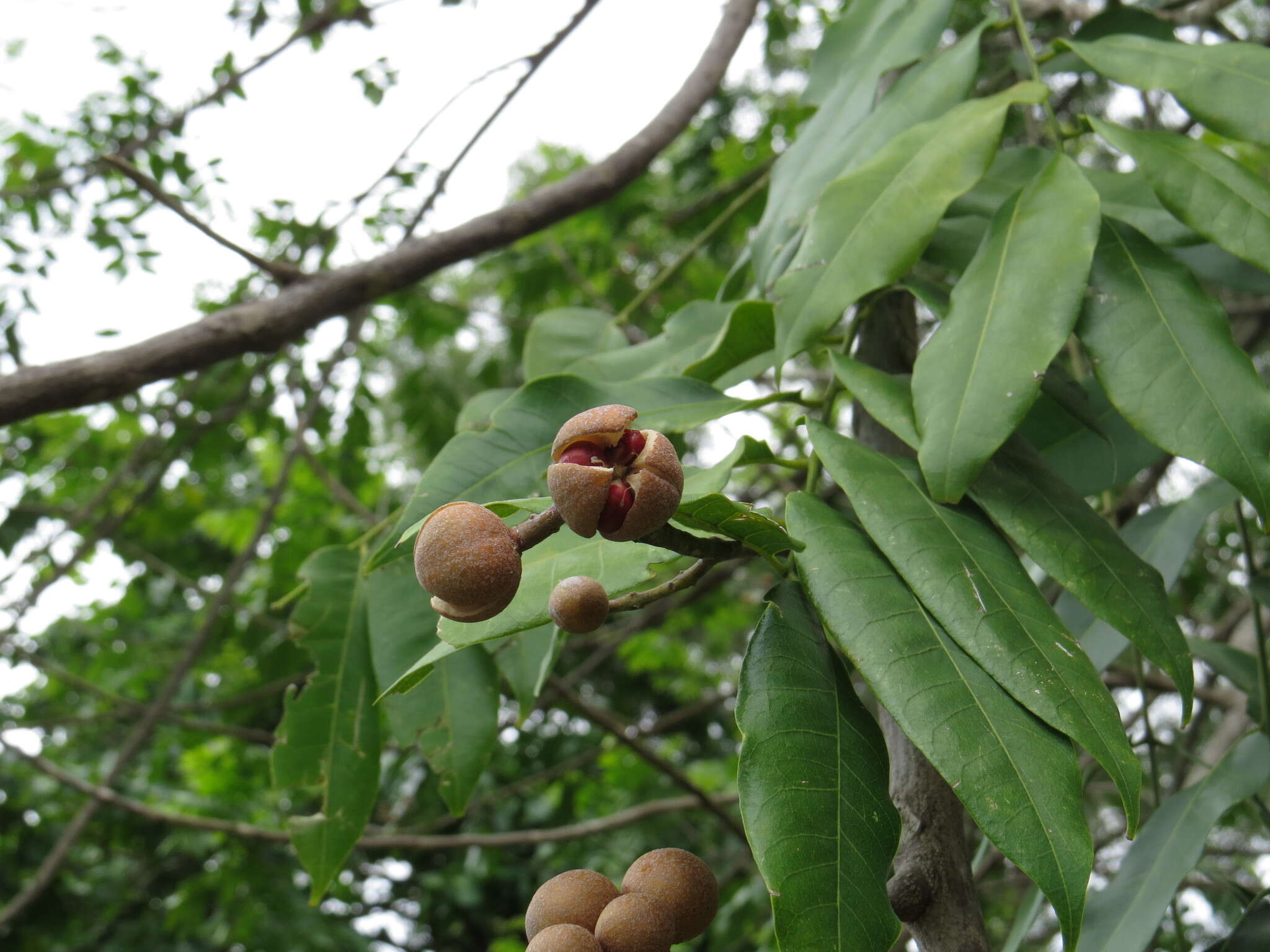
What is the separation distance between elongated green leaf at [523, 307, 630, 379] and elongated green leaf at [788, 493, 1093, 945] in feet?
2.37

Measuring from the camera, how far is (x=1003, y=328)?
2.31ft

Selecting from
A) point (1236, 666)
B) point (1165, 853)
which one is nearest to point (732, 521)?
point (1165, 853)

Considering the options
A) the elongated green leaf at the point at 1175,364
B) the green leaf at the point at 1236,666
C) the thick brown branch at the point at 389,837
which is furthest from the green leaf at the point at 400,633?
the thick brown branch at the point at 389,837

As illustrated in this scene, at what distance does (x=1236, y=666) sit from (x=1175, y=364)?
1.99ft

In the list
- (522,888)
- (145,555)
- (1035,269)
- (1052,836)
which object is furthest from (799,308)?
(522,888)

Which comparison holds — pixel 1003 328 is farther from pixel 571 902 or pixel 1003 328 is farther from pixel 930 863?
pixel 571 902

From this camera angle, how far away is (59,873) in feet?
11.8

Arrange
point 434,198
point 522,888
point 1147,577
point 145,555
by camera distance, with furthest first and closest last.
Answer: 1. point 522,888
2. point 145,555
3. point 434,198
4. point 1147,577

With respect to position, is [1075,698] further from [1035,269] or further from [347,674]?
[347,674]

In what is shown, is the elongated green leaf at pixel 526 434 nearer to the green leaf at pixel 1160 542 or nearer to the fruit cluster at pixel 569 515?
the fruit cluster at pixel 569 515

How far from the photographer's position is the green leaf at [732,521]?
52 cm

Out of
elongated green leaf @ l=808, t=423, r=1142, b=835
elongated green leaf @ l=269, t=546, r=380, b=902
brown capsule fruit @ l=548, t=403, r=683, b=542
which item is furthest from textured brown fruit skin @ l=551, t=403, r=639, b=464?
elongated green leaf @ l=269, t=546, r=380, b=902

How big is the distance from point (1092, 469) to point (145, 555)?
275 centimetres

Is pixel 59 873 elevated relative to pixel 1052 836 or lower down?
elevated
